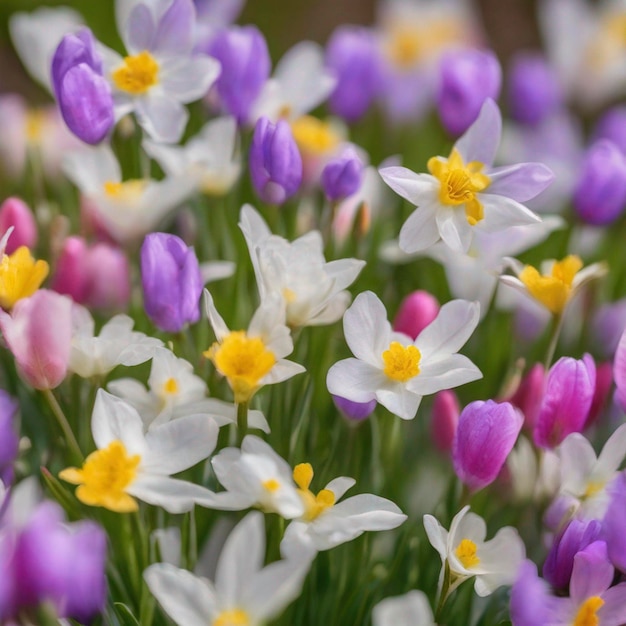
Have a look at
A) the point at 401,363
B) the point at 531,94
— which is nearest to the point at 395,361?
the point at 401,363

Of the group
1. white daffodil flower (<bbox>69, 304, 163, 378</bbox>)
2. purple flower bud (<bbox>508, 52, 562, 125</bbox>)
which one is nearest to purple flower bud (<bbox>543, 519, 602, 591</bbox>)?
white daffodil flower (<bbox>69, 304, 163, 378</bbox>)

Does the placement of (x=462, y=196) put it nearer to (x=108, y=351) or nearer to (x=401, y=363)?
(x=401, y=363)

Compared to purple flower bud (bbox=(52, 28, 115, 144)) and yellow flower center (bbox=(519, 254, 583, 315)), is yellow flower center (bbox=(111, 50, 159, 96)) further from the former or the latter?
yellow flower center (bbox=(519, 254, 583, 315))

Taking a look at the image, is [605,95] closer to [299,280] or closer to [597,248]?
[597,248]

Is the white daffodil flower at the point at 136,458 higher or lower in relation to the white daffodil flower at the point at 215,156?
lower

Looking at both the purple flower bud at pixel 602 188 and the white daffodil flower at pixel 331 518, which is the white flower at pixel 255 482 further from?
the purple flower bud at pixel 602 188

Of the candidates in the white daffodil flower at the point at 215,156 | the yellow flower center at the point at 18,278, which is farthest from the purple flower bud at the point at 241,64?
A: the yellow flower center at the point at 18,278
